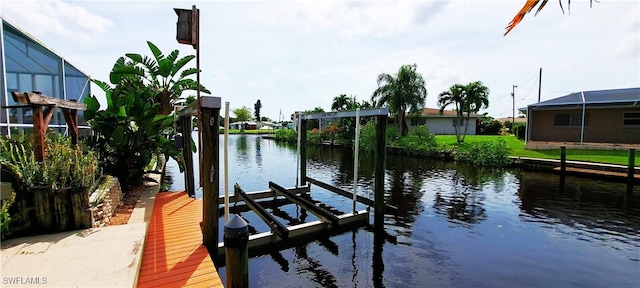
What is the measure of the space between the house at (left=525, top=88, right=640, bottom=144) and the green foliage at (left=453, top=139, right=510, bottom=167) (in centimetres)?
592

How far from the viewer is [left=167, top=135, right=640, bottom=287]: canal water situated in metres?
5.54

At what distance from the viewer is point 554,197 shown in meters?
11.2

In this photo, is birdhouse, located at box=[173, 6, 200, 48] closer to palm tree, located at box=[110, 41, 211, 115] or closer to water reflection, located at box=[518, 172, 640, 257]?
palm tree, located at box=[110, 41, 211, 115]

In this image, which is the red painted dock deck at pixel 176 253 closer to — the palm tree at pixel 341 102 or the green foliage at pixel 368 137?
the green foliage at pixel 368 137

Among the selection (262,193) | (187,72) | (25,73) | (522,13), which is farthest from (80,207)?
(187,72)

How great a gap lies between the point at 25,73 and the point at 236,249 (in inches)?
291

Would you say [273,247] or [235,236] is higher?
[235,236]

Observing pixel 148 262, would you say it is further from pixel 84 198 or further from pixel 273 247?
pixel 273 247

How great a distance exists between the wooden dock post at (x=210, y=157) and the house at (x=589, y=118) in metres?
23.0

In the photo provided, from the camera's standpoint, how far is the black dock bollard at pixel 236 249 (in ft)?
10.8

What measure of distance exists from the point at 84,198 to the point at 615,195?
15.7 metres

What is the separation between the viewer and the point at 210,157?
456 centimetres

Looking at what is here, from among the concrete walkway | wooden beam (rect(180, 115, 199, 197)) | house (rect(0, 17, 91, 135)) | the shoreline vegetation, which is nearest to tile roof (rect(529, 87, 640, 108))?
the shoreline vegetation

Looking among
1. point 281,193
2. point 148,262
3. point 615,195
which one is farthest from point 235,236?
point 615,195
